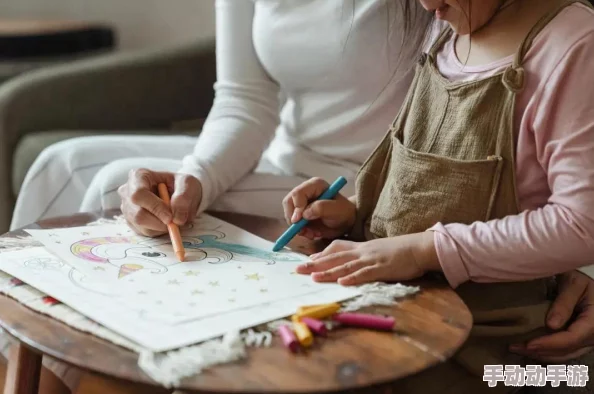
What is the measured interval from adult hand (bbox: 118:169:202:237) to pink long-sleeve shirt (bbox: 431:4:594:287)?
0.98 feet

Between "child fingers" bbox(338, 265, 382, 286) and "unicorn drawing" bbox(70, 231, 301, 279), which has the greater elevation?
"child fingers" bbox(338, 265, 382, 286)

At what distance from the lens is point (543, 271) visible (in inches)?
29.3

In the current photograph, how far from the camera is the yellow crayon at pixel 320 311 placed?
66 centimetres

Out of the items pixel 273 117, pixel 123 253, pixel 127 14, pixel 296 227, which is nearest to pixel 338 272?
pixel 296 227

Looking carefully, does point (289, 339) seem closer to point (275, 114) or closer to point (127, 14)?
point (275, 114)

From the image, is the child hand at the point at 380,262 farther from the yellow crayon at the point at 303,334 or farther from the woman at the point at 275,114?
the woman at the point at 275,114

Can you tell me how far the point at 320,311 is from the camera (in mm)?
659

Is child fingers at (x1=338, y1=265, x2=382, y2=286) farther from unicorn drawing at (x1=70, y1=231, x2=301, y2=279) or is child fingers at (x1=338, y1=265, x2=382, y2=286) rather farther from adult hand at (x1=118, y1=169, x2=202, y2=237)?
adult hand at (x1=118, y1=169, x2=202, y2=237)

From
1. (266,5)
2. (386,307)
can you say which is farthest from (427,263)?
(266,5)

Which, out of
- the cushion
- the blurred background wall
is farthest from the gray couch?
the blurred background wall

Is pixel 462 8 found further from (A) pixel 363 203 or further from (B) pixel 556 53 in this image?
(A) pixel 363 203

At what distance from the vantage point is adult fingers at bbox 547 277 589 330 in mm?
813

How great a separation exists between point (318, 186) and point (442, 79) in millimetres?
185

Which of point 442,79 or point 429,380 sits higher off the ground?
point 442,79
